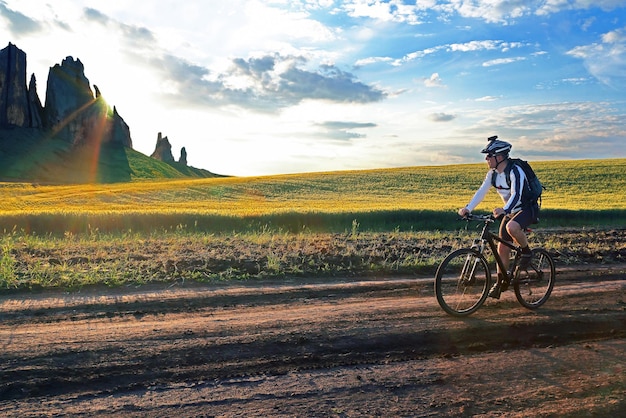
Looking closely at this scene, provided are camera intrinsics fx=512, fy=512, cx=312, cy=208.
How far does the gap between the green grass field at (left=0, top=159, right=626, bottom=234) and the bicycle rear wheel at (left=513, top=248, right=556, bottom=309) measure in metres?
12.5

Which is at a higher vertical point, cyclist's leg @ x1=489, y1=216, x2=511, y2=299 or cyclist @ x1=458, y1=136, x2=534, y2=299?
cyclist @ x1=458, y1=136, x2=534, y2=299

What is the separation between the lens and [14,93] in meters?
106

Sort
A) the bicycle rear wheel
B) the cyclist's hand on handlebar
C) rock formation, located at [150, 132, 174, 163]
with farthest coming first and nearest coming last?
rock formation, located at [150, 132, 174, 163], the bicycle rear wheel, the cyclist's hand on handlebar

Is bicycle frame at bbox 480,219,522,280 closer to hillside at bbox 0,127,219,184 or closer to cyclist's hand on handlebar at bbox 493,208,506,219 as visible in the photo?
cyclist's hand on handlebar at bbox 493,208,506,219

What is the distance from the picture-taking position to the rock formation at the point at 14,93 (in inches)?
4176

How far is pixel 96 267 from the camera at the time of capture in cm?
1017

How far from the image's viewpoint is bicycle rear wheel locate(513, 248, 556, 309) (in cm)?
767

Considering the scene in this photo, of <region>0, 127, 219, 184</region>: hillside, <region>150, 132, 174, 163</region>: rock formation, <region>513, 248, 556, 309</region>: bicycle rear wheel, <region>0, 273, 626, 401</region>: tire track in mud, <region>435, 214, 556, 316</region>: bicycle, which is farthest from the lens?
<region>150, 132, 174, 163</region>: rock formation

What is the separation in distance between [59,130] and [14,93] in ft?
40.1

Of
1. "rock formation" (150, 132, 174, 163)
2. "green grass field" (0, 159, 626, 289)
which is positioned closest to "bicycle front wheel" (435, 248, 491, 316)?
"green grass field" (0, 159, 626, 289)

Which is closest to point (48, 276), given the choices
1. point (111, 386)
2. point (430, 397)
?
point (111, 386)

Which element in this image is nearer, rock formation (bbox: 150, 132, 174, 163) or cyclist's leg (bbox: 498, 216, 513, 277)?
cyclist's leg (bbox: 498, 216, 513, 277)

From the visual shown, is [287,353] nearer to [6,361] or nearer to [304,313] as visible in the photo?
[304,313]

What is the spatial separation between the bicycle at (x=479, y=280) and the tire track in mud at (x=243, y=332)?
20 cm
